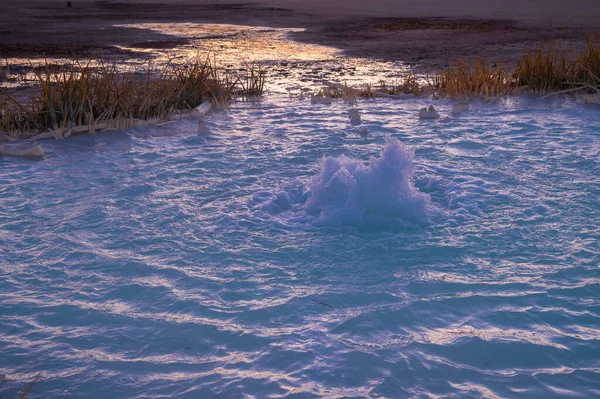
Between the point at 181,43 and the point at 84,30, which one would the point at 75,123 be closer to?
the point at 181,43

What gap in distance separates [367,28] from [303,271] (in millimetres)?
18998

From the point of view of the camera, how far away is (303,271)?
169 inches

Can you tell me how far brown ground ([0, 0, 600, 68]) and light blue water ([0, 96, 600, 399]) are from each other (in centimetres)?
669

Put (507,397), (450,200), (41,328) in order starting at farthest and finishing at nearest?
(450,200) < (41,328) < (507,397)

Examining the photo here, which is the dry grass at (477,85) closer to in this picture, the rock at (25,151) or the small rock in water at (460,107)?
the small rock in water at (460,107)

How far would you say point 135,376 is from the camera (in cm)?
324

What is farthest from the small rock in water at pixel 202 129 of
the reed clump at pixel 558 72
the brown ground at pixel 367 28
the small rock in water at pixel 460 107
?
the brown ground at pixel 367 28

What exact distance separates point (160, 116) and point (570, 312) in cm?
582

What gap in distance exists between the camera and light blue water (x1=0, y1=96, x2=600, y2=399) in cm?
327

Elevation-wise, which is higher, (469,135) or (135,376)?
(469,135)

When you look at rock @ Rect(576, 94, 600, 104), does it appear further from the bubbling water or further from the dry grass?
the bubbling water

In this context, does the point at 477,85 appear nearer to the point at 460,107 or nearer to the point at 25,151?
the point at 460,107

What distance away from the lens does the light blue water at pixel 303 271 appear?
327cm

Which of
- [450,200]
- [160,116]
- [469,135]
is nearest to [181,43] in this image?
[160,116]
